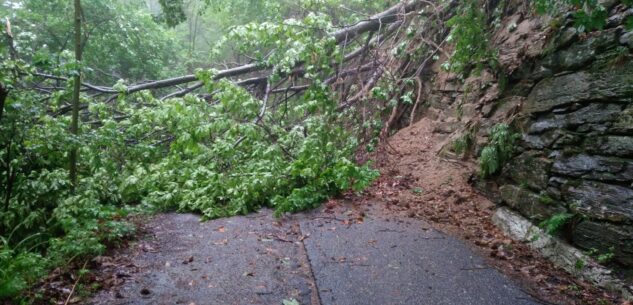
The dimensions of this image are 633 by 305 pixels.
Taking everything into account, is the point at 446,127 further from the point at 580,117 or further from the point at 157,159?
the point at 157,159

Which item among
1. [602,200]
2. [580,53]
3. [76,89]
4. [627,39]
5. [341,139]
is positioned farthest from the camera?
[341,139]

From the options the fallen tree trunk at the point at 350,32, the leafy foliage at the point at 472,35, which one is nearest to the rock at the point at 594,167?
the leafy foliage at the point at 472,35

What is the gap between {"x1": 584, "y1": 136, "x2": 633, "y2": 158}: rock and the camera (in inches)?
131

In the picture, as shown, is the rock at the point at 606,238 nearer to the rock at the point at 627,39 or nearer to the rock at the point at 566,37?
the rock at the point at 627,39

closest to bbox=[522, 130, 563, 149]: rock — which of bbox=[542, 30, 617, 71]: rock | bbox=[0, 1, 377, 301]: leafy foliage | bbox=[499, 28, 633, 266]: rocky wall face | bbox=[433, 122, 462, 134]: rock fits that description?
bbox=[499, 28, 633, 266]: rocky wall face

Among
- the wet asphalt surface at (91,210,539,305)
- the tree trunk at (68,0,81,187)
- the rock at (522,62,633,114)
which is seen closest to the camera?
the wet asphalt surface at (91,210,539,305)

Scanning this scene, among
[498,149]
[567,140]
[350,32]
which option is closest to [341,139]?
[350,32]

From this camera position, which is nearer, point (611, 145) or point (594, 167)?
point (611, 145)

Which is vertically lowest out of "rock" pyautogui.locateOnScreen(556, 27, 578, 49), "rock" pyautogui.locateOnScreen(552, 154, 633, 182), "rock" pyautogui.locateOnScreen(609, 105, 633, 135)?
"rock" pyautogui.locateOnScreen(552, 154, 633, 182)

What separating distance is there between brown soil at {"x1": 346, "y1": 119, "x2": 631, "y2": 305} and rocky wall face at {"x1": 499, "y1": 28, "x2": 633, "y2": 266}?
15.1 inches

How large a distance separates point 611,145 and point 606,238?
0.84m

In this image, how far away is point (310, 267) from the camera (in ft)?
12.2

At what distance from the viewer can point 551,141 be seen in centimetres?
414

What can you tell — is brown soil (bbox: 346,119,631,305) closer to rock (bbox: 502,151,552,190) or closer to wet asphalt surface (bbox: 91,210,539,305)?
wet asphalt surface (bbox: 91,210,539,305)
